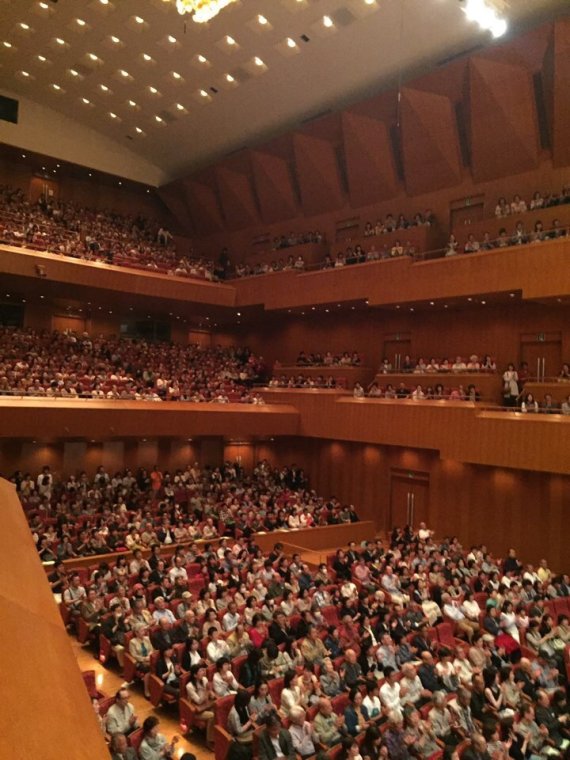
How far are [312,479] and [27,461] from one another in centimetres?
764

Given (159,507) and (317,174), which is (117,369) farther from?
(317,174)

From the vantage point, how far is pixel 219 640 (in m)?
6.77

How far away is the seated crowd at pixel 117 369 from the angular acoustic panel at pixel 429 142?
7.37m

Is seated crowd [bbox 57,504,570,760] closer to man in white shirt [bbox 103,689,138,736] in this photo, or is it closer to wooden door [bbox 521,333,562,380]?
man in white shirt [bbox 103,689,138,736]

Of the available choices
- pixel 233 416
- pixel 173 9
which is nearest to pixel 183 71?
pixel 173 9

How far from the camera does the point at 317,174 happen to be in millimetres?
18312

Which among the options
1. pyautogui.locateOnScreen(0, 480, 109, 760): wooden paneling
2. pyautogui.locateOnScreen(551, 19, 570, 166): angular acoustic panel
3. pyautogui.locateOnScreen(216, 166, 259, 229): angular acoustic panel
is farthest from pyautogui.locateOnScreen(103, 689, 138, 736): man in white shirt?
pyautogui.locateOnScreen(216, 166, 259, 229): angular acoustic panel

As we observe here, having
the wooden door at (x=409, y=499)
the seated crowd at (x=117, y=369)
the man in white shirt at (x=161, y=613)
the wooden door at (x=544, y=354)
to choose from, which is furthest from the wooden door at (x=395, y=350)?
the man in white shirt at (x=161, y=613)

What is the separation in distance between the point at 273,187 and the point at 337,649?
15542 mm

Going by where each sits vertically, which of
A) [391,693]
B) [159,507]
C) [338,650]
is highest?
[159,507]

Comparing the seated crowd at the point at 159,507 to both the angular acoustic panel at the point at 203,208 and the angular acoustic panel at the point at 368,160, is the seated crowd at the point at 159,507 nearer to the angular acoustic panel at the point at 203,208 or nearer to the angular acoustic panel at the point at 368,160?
the angular acoustic panel at the point at 368,160

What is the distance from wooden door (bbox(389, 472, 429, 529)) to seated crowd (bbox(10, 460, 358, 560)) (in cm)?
128

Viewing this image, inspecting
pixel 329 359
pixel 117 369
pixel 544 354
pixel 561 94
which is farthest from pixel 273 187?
pixel 544 354

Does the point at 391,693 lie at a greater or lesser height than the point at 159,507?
lesser
